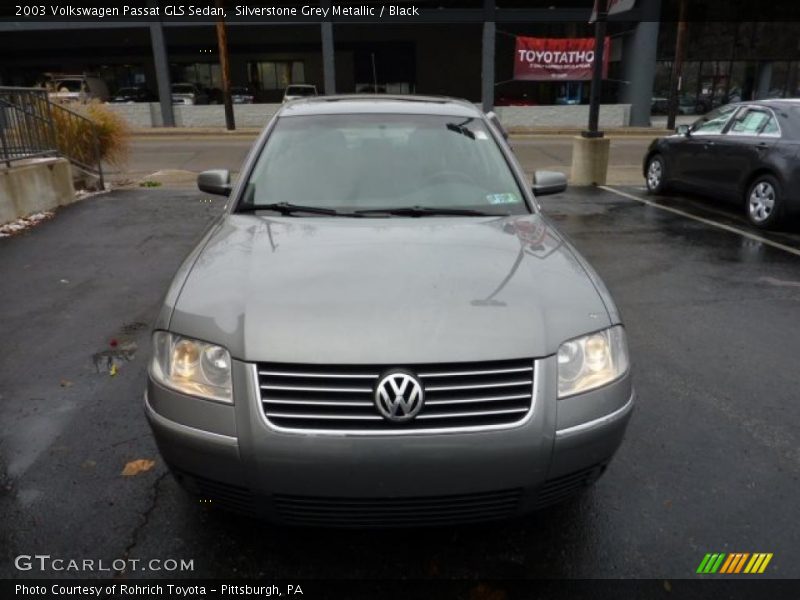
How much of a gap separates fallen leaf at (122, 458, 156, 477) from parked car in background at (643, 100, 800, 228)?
7761 mm

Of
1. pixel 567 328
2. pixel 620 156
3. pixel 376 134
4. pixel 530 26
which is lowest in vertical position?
pixel 620 156

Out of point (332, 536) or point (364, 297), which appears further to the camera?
point (332, 536)

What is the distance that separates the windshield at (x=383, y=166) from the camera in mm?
3428

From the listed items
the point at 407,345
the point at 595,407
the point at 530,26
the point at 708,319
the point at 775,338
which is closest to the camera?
the point at 407,345

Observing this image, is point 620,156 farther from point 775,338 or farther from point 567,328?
point 567,328

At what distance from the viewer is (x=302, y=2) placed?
30.8 m

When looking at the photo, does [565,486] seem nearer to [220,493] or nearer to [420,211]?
[220,493]

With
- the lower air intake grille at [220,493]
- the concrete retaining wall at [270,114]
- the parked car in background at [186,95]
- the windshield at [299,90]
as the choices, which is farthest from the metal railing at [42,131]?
the parked car in background at [186,95]

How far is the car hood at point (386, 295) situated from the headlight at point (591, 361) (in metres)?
0.05

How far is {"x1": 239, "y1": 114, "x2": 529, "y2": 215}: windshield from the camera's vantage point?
3.43 meters

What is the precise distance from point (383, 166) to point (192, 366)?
1.77 metres

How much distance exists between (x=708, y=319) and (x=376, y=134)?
313 centimetres

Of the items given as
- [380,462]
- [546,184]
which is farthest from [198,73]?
[380,462]

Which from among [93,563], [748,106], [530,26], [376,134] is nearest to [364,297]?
[93,563]
